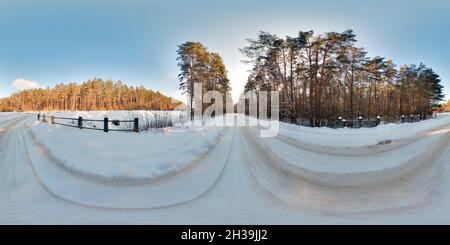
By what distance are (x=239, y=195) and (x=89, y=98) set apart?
89477 millimetres

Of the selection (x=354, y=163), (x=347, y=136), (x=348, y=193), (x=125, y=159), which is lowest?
(x=348, y=193)

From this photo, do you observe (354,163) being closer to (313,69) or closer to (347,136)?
(347,136)

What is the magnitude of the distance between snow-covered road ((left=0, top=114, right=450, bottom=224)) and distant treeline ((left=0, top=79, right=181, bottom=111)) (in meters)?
81.1

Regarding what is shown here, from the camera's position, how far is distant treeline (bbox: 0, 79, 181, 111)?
85.2 m

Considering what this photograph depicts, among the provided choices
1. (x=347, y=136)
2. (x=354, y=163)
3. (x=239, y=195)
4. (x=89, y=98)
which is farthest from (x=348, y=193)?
(x=89, y=98)

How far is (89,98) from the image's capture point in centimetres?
8462

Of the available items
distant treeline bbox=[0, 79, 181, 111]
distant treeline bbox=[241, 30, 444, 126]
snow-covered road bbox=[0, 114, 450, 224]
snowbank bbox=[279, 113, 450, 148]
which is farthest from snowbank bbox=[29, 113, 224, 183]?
distant treeline bbox=[0, 79, 181, 111]

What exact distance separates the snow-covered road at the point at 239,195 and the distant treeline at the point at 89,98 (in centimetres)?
8113

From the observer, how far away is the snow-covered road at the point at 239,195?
452cm

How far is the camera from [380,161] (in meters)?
8.50

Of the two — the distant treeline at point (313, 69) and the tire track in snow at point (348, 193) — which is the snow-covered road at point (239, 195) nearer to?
the tire track in snow at point (348, 193)

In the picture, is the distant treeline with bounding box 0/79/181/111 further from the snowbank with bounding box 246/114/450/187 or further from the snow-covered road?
the snow-covered road

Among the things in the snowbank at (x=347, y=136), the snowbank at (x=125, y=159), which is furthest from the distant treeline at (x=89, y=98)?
the snowbank at (x=125, y=159)
